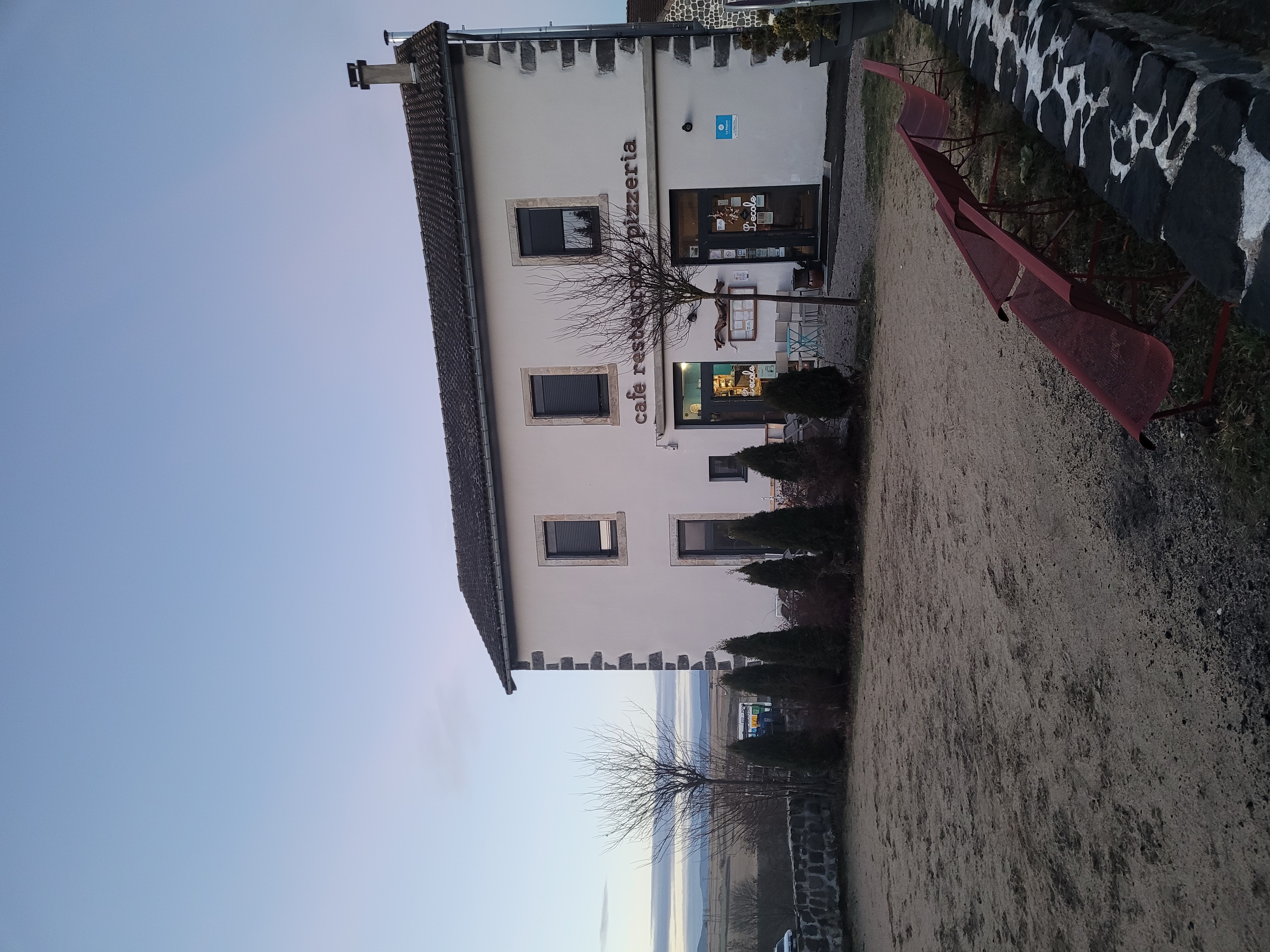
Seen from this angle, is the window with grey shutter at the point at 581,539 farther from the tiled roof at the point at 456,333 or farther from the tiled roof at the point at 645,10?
the tiled roof at the point at 645,10

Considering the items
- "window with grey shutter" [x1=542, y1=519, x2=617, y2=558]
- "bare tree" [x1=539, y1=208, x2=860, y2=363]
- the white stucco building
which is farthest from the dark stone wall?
"window with grey shutter" [x1=542, y1=519, x2=617, y2=558]

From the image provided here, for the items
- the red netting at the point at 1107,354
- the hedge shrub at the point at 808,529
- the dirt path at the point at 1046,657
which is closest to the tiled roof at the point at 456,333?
the hedge shrub at the point at 808,529

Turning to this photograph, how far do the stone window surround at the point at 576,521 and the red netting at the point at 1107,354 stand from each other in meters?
11.4

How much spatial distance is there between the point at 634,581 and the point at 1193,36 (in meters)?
13.6

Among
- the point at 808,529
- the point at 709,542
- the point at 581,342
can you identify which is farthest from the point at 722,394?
the point at 808,529

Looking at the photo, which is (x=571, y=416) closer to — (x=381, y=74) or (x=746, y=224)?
(x=746, y=224)

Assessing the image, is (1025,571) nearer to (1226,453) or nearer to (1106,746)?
(1106,746)

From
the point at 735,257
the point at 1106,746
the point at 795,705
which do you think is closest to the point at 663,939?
the point at 795,705

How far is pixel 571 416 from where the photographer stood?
15812mm

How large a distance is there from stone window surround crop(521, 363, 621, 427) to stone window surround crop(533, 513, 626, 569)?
189 centimetres

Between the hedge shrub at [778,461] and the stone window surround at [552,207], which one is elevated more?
the stone window surround at [552,207]

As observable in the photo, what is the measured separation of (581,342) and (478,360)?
2.00 metres

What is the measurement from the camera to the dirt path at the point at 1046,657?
4273 mm

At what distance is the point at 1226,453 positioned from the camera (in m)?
4.26
